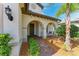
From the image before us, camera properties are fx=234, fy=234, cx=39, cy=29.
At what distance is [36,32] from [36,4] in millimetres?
493

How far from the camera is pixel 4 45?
3975 mm

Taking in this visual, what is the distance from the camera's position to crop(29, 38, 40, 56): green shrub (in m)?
4.05

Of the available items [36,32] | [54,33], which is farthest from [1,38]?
[54,33]

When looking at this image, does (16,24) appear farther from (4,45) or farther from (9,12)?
(4,45)

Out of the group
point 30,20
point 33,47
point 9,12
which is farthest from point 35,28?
point 9,12

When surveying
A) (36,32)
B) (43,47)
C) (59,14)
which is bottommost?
(43,47)

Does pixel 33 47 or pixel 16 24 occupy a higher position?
pixel 16 24

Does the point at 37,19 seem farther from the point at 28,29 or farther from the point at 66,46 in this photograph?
the point at 66,46

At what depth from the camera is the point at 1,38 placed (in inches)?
155

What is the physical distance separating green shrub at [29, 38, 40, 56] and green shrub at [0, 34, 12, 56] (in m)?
0.37

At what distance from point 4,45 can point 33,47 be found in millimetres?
499

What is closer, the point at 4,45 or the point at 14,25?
the point at 4,45

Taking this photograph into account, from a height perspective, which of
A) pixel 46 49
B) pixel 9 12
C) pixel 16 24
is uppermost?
pixel 9 12

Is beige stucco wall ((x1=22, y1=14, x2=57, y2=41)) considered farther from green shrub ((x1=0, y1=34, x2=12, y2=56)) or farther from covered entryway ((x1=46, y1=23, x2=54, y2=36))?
green shrub ((x1=0, y1=34, x2=12, y2=56))
